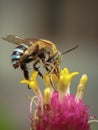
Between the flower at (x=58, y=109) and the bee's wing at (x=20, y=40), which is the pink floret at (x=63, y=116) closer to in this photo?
the flower at (x=58, y=109)

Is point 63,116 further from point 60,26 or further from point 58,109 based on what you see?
point 60,26

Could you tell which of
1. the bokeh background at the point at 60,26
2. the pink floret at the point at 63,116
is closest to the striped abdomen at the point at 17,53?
the pink floret at the point at 63,116

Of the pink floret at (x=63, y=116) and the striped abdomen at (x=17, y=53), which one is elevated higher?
the striped abdomen at (x=17, y=53)

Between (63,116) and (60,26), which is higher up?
(60,26)

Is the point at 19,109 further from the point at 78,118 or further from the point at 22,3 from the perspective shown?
the point at 78,118

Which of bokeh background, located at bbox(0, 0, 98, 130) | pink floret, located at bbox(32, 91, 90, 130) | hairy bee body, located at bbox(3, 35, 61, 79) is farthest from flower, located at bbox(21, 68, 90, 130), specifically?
bokeh background, located at bbox(0, 0, 98, 130)

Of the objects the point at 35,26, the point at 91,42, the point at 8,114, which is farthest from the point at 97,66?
the point at 8,114

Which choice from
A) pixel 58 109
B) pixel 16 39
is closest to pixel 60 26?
pixel 16 39
